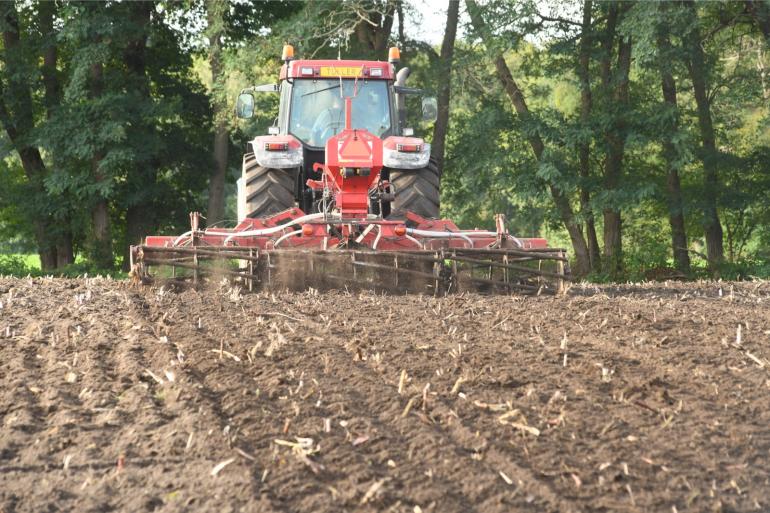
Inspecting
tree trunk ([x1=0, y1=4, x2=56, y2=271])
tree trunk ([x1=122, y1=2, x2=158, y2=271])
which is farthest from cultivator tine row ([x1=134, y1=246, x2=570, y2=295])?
tree trunk ([x1=0, y1=4, x2=56, y2=271])

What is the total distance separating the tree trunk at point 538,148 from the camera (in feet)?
65.8

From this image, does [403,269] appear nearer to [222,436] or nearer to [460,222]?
[222,436]

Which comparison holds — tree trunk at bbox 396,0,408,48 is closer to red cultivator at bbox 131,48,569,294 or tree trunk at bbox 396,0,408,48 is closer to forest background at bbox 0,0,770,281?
forest background at bbox 0,0,770,281

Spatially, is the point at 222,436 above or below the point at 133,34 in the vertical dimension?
below

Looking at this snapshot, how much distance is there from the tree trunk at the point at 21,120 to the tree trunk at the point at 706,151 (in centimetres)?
1336

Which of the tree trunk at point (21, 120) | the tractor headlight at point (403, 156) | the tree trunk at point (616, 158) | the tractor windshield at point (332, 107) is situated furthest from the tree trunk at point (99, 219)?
the tractor headlight at point (403, 156)

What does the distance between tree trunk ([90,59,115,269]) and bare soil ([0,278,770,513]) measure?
15074mm

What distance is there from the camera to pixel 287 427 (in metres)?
4.46

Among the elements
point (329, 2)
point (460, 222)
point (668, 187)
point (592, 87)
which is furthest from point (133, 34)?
point (460, 222)

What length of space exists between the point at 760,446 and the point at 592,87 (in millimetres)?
17733

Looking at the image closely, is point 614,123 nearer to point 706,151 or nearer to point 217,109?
point 706,151

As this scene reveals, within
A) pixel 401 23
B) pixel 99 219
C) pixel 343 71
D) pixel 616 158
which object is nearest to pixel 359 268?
pixel 343 71

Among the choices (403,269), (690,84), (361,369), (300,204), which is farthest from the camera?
(690,84)

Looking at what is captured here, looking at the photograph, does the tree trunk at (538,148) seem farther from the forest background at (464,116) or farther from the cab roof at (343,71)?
the cab roof at (343,71)
